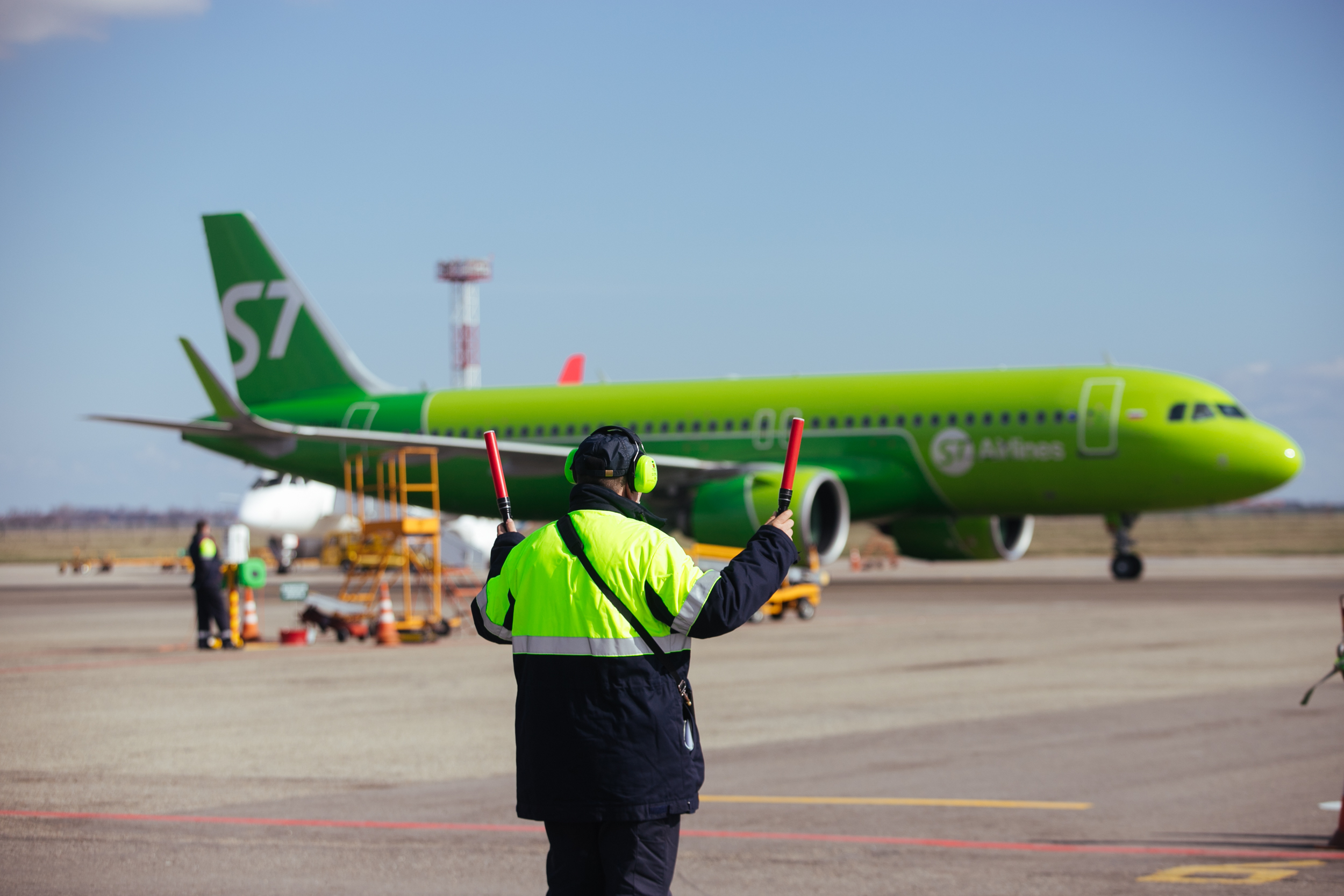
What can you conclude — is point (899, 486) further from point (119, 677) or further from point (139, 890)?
point (139, 890)

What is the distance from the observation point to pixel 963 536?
31766 millimetres

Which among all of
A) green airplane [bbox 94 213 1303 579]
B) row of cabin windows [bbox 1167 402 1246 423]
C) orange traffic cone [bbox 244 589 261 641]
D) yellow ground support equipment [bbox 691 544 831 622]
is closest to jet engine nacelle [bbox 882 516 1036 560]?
green airplane [bbox 94 213 1303 579]

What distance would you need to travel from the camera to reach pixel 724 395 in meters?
31.6

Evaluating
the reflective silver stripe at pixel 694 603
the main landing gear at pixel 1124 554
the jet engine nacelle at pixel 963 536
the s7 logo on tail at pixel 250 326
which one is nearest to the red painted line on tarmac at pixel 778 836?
the reflective silver stripe at pixel 694 603

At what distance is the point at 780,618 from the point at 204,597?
7.78m

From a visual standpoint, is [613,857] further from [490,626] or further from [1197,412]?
[1197,412]

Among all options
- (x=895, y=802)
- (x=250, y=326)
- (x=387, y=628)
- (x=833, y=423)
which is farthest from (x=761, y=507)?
(x=895, y=802)

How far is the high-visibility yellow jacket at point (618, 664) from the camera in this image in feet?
13.6

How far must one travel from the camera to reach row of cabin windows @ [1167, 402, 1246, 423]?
90.2 feet

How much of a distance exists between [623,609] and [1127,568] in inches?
1102

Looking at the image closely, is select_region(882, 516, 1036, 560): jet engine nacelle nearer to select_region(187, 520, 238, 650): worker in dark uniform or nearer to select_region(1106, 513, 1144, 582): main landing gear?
select_region(1106, 513, 1144, 582): main landing gear

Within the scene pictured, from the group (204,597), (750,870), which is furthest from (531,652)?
(204,597)

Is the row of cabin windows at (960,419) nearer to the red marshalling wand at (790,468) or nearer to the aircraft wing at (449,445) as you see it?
the aircraft wing at (449,445)

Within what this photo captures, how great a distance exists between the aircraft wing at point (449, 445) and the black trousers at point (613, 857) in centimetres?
2423
